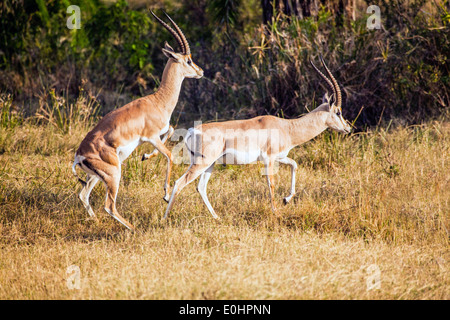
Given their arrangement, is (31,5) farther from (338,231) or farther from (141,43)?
(338,231)

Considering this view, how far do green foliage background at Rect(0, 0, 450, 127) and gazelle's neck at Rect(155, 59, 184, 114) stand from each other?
193 centimetres

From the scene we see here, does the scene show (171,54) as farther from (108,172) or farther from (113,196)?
(113,196)

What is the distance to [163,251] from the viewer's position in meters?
4.88

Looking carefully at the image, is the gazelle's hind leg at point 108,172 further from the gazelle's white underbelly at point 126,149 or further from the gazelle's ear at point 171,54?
the gazelle's ear at point 171,54

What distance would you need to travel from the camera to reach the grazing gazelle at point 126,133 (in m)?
5.34

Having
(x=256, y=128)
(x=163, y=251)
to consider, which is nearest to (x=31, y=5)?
(x=256, y=128)

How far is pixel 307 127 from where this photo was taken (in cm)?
604

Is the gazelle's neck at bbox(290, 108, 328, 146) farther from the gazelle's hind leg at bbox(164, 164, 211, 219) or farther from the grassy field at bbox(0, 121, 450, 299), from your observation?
the gazelle's hind leg at bbox(164, 164, 211, 219)

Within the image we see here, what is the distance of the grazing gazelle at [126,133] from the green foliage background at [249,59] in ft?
6.58

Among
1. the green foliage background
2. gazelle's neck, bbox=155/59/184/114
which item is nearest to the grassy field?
the green foliage background

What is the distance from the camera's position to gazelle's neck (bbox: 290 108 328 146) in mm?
6012

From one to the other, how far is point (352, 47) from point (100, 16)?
5.55m
